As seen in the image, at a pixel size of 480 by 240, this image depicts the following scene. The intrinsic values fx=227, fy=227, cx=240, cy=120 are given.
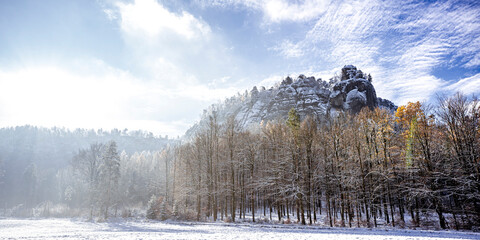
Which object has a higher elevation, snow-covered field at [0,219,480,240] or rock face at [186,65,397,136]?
rock face at [186,65,397,136]

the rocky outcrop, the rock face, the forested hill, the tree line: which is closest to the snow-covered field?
the tree line

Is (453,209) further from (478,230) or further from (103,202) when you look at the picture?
(103,202)

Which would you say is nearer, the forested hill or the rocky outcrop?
the rocky outcrop

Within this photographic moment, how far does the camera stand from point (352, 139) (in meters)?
26.2

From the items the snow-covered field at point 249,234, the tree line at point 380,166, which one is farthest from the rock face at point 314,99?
the snow-covered field at point 249,234

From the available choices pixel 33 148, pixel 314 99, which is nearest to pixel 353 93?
pixel 314 99

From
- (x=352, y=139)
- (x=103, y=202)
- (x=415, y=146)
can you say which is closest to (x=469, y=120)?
(x=415, y=146)

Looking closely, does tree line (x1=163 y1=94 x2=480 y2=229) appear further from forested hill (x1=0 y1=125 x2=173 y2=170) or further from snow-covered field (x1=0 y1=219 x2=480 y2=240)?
forested hill (x1=0 y1=125 x2=173 y2=170)

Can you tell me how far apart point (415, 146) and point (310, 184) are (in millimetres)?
13225

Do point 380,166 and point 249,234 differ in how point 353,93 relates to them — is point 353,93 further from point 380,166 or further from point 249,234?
point 249,234

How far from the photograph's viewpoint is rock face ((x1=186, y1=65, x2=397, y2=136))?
294 ft

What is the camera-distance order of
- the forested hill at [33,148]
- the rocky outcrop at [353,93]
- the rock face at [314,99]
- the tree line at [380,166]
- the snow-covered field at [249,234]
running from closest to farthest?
the snow-covered field at [249,234]
the tree line at [380,166]
the rocky outcrop at [353,93]
the rock face at [314,99]
the forested hill at [33,148]

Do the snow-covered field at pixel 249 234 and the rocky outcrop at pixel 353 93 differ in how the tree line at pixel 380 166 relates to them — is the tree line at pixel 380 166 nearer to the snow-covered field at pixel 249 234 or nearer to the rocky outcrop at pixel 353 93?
the snow-covered field at pixel 249 234

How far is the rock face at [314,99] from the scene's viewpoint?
89.6 metres
